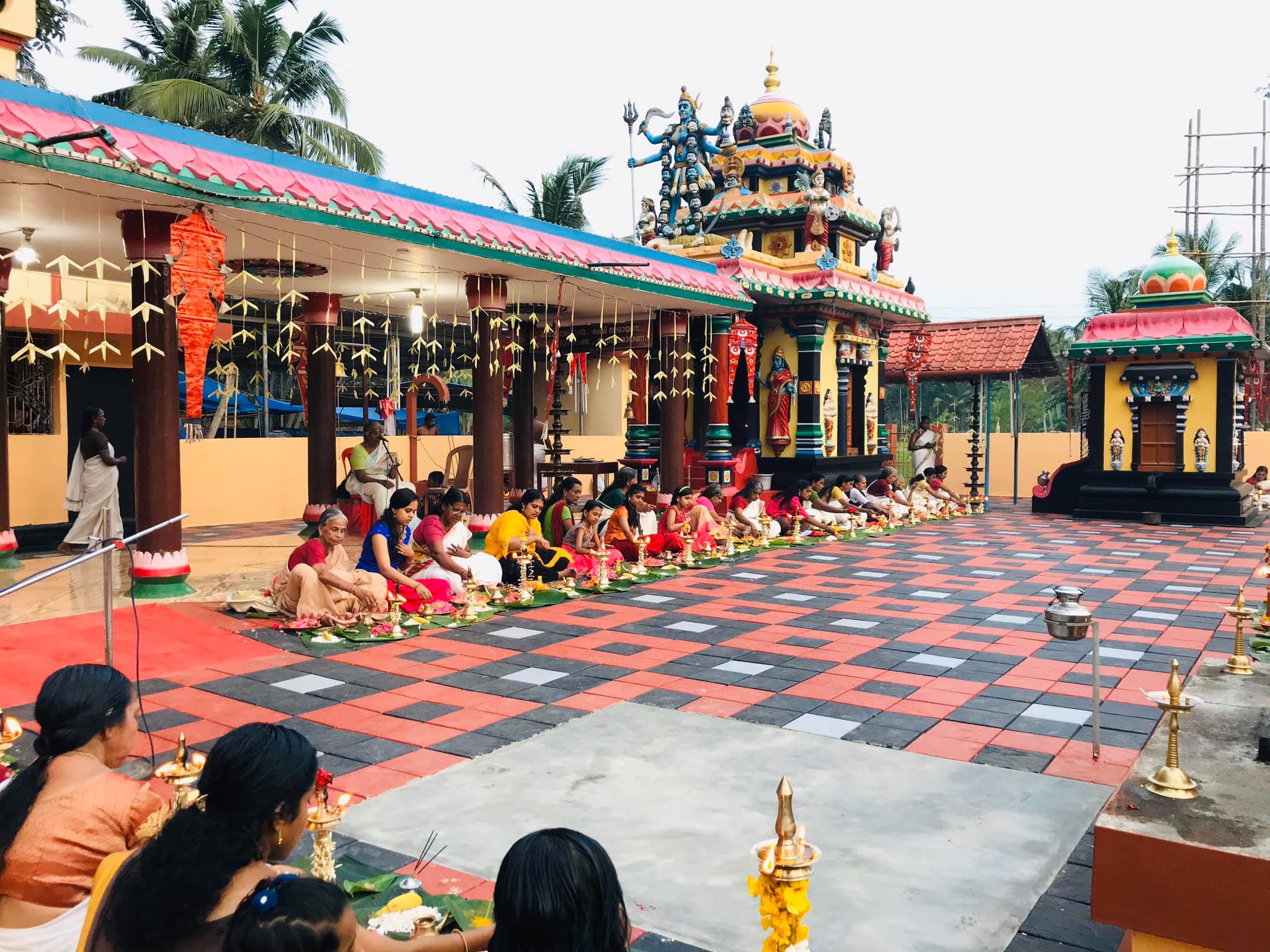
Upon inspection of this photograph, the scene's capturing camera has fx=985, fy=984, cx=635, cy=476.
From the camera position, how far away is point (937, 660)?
719 cm

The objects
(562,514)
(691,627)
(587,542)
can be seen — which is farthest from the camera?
Answer: (562,514)

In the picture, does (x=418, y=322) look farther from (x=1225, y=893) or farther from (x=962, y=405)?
→ (x=962, y=405)

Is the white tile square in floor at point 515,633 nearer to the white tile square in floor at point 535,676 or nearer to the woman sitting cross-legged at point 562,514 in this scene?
the white tile square in floor at point 535,676

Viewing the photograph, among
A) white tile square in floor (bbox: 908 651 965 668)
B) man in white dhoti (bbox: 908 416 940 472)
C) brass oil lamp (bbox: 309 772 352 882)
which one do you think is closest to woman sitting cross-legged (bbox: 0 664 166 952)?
brass oil lamp (bbox: 309 772 352 882)

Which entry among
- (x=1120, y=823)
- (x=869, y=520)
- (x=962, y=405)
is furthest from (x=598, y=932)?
(x=962, y=405)

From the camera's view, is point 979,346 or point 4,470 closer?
point 4,470

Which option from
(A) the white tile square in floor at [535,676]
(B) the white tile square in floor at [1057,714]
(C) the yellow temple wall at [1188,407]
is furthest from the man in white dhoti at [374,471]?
(C) the yellow temple wall at [1188,407]

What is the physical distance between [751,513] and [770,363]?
15.2 feet

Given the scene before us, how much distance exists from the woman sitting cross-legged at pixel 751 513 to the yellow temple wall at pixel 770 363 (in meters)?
2.56

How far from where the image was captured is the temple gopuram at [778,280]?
16516mm

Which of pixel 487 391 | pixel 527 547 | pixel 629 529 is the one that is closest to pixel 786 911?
pixel 527 547

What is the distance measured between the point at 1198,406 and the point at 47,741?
19.1 m

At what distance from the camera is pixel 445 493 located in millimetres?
8734

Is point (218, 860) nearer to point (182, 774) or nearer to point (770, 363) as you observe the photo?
point (182, 774)
